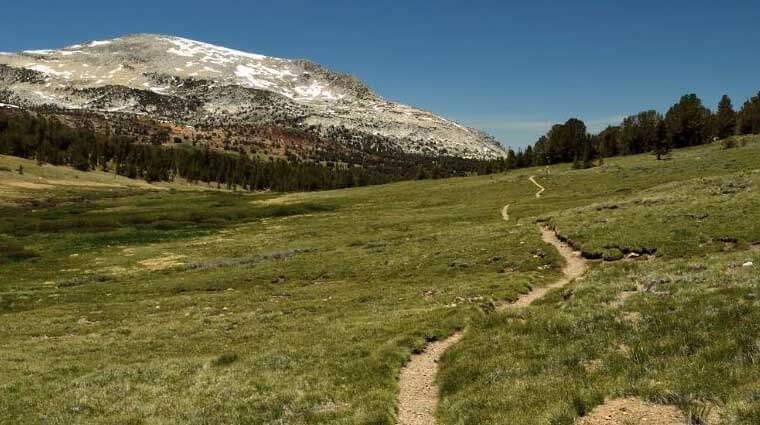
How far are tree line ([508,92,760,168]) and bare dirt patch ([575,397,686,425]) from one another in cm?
12798

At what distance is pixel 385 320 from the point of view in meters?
24.4

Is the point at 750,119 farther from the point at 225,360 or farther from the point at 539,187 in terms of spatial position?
the point at 225,360

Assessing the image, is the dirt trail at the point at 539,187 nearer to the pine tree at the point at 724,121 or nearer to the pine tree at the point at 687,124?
the pine tree at the point at 687,124

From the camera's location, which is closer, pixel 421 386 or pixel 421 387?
pixel 421 387

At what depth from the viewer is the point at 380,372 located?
1709 cm

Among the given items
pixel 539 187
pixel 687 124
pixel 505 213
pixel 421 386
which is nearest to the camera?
pixel 421 386

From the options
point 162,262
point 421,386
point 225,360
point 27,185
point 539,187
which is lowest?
point 162,262

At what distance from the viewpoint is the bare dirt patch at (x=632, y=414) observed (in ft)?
33.7

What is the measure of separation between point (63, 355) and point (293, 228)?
55.7 meters

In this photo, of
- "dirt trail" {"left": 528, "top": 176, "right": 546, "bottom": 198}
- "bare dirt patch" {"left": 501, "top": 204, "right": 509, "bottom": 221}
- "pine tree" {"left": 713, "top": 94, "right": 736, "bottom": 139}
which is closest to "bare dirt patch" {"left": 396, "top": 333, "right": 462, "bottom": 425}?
"bare dirt patch" {"left": 501, "top": 204, "right": 509, "bottom": 221}

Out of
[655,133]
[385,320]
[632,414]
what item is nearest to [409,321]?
[385,320]

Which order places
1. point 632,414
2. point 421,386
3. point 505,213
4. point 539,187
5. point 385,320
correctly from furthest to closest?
point 539,187 → point 505,213 → point 385,320 → point 421,386 → point 632,414

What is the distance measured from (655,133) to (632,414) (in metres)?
158

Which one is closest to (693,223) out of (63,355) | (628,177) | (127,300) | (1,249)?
(63,355)
